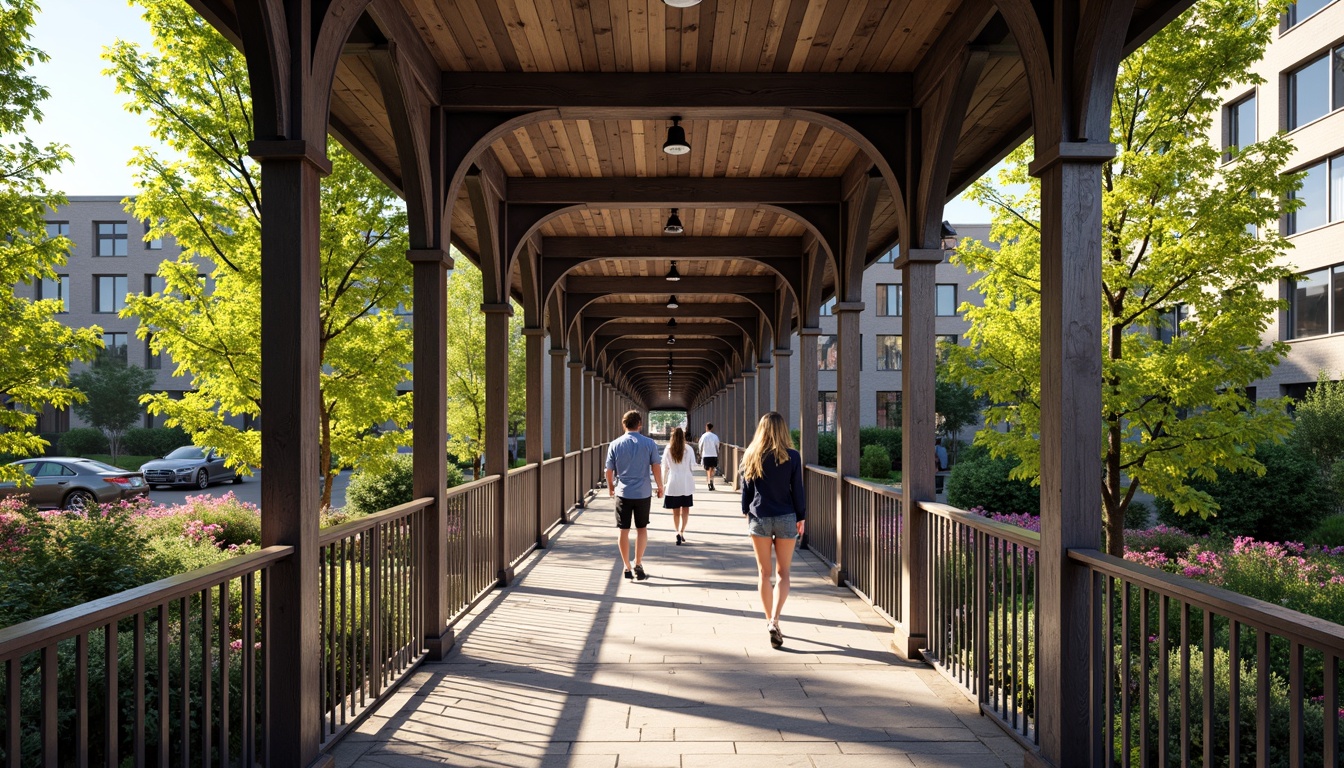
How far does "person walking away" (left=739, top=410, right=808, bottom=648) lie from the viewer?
6.25 meters

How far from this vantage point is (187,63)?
10.1 meters

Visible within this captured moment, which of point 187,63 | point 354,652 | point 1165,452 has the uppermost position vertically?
point 187,63

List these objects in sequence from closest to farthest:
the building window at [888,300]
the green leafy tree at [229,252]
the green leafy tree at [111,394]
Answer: the green leafy tree at [229,252]
the green leafy tree at [111,394]
the building window at [888,300]

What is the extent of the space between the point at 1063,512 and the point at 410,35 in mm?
4381

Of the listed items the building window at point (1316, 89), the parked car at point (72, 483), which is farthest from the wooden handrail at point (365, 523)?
the building window at point (1316, 89)

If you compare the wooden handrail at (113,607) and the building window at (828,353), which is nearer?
the wooden handrail at (113,607)

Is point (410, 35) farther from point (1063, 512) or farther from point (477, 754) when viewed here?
point (1063, 512)

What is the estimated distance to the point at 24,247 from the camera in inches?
401

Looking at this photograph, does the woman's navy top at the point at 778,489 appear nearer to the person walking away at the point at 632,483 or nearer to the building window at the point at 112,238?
the person walking away at the point at 632,483

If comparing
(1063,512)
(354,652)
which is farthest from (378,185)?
(1063,512)

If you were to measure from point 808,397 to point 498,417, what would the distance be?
13.1ft

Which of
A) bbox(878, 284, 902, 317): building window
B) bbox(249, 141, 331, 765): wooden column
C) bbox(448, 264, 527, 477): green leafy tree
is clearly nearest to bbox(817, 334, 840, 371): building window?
bbox(878, 284, 902, 317): building window

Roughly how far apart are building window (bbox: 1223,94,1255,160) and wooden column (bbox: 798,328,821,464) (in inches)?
743

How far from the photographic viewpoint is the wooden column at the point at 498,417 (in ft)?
28.3
